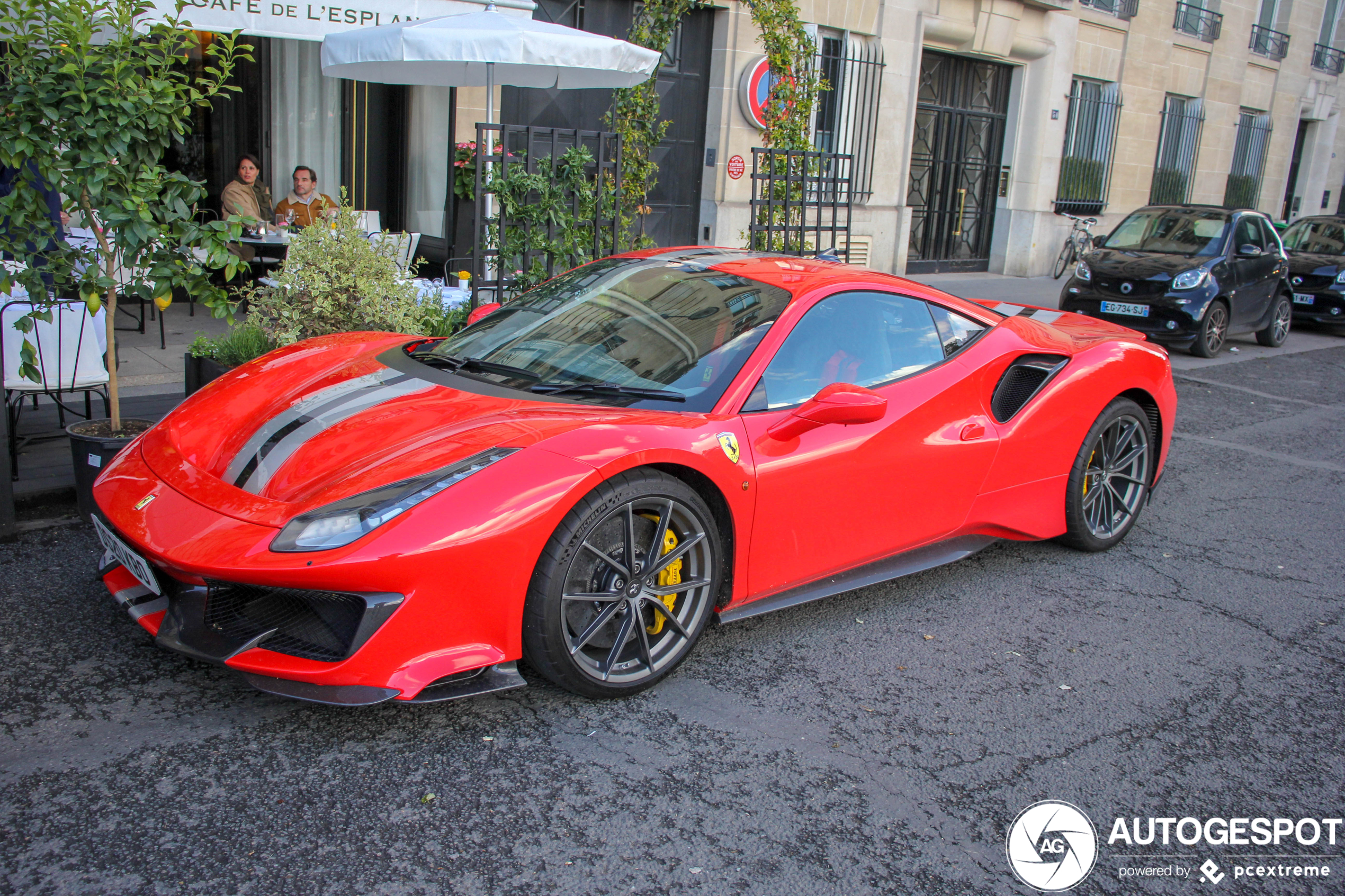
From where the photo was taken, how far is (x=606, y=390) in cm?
348

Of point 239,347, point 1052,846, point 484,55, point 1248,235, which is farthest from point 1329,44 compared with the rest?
point 1052,846

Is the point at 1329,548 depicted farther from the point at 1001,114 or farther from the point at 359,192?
the point at 1001,114

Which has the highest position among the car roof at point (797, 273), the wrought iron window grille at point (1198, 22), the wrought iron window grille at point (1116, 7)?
the wrought iron window grille at point (1198, 22)

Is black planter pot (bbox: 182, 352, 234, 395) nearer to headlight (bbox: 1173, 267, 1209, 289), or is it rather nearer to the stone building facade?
the stone building facade

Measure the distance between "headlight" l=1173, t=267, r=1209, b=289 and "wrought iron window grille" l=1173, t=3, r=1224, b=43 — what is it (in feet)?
40.5

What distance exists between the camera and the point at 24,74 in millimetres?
3977

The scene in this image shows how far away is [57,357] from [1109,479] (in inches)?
205

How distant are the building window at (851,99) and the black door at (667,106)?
6.42 feet

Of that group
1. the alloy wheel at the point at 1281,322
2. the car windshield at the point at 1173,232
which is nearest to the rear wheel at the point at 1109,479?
the car windshield at the point at 1173,232

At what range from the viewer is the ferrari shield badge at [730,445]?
130 inches

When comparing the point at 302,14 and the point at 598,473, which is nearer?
the point at 598,473

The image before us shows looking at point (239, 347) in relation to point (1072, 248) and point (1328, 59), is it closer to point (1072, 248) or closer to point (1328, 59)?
point (1072, 248)

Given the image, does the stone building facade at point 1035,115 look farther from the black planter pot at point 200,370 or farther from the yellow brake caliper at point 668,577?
the yellow brake caliper at point 668,577

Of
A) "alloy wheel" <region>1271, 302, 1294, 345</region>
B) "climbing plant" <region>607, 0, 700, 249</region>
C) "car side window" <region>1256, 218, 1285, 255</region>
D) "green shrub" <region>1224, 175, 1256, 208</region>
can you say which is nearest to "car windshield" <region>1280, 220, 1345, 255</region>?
"alloy wheel" <region>1271, 302, 1294, 345</region>
